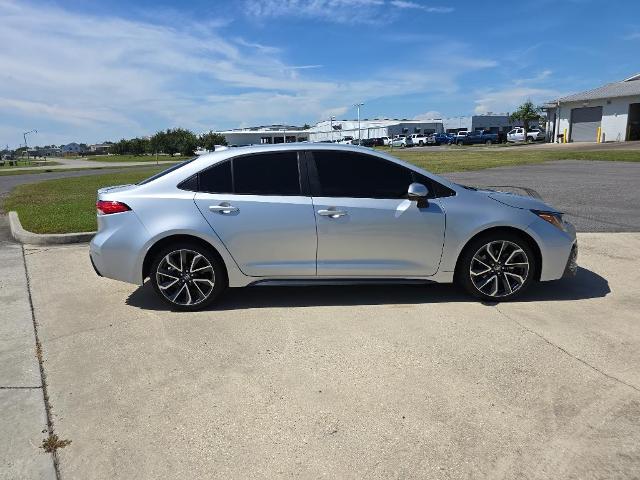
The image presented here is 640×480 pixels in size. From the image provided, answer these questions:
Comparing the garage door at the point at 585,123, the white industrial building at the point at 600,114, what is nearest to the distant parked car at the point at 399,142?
the white industrial building at the point at 600,114

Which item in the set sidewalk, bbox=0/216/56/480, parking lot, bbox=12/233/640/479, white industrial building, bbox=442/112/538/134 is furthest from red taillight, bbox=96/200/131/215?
white industrial building, bbox=442/112/538/134

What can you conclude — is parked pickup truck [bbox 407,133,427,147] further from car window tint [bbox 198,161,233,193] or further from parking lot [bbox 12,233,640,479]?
car window tint [bbox 198,161,233,193]

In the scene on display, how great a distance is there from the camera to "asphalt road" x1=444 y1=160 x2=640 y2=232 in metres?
8.43

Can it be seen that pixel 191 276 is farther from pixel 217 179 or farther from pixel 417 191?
pixel 417 191

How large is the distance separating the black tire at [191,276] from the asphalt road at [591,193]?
3.79 meters

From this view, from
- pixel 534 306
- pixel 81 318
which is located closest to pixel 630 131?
pixel 534 306

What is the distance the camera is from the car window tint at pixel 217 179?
4.70 m

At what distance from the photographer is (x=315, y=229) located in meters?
4.59

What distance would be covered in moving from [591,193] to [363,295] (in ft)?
32.1

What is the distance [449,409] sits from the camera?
9.83ft

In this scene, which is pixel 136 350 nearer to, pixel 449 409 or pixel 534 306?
pixel 449 409

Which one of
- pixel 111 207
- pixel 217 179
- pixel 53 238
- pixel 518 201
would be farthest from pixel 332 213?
pixel 53 238

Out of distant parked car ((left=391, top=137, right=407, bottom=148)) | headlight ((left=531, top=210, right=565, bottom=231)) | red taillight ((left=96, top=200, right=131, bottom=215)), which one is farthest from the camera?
distant parked car ((left=391, top=137, right=407, bottom=148))

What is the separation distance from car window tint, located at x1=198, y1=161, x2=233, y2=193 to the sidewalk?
203 cm
